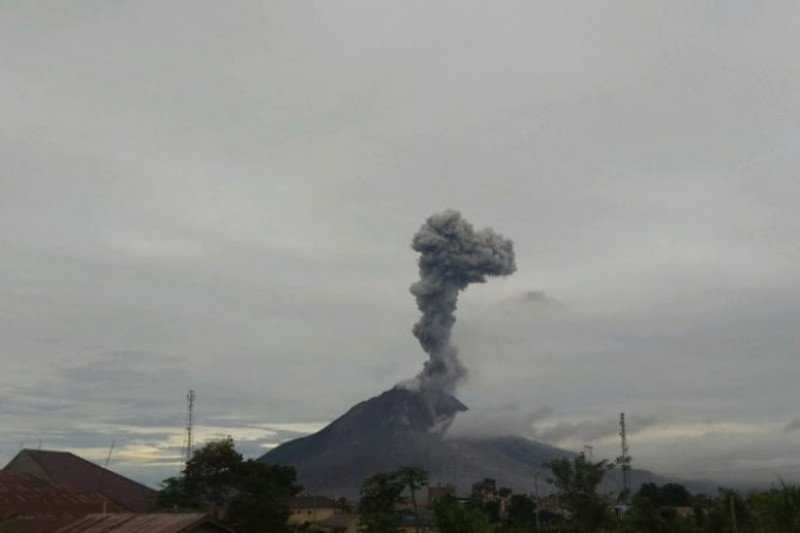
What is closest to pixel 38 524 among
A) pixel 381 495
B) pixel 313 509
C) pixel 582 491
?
pixel 381 495

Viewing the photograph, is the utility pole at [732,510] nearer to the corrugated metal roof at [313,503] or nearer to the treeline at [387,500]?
the treeline at [387,500]

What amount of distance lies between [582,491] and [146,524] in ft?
104

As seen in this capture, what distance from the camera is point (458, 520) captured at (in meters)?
43.6

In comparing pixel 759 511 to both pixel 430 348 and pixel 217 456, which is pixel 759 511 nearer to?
pixel 217 456

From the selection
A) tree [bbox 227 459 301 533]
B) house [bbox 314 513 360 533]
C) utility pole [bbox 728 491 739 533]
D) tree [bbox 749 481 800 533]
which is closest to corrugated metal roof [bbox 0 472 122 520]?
tree [bbox 227 459 301 533]

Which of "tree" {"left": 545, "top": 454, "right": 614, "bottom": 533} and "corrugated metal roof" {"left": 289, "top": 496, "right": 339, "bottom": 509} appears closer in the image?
"tree" {"left": 545, "top": 454, "right": 614, "bottom": 533}

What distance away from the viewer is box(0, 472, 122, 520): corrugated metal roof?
65.8 m

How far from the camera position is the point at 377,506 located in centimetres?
6612

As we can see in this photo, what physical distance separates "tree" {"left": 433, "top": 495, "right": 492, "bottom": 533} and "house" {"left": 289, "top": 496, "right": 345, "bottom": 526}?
214 feet

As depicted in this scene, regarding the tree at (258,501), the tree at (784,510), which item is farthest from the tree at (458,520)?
the tree at (258,501)

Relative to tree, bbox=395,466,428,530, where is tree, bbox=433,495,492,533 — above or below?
below

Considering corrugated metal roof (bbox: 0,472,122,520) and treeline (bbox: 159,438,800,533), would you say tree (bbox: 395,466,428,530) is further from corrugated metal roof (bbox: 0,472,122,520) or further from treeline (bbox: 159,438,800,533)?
corrugated metal roof (bbox: 0,472,122,520)

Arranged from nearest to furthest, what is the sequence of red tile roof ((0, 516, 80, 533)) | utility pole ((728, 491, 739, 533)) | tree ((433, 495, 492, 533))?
tree ((433, 495, 492, 533)), red tile roof ((0, 516, 80, 533)), utility pole ((728, 491, 739, 533))

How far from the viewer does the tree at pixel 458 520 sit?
43116mm
